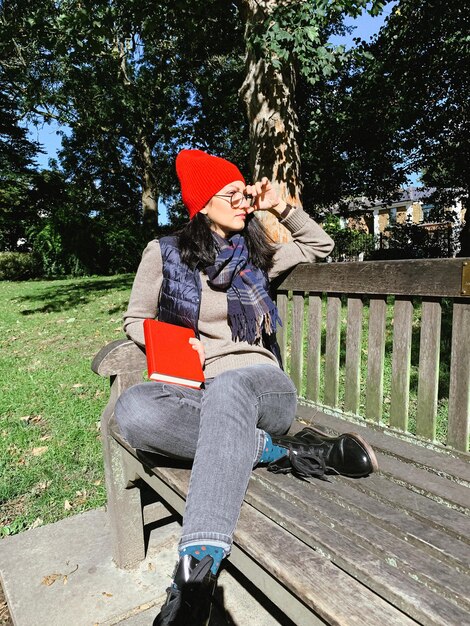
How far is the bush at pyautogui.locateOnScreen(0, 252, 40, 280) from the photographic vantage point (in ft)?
55.7

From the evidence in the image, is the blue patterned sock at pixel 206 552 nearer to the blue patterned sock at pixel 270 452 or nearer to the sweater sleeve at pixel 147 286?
the blue patterned sock at pixel 270 452

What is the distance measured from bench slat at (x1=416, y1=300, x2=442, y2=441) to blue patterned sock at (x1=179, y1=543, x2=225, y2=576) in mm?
923

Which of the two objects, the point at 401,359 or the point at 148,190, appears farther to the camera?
the point at 148,190

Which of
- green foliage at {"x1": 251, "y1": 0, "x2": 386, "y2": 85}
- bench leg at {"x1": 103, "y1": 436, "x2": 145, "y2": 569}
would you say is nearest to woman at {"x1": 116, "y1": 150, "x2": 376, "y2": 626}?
bench leg at {"x1": 103, "y1": 436, "x2": 145, "y2": 569}

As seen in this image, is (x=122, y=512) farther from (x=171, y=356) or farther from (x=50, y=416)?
(x=50, y=416)

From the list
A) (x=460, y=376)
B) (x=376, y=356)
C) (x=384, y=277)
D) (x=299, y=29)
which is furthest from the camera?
(x=299, y=29)

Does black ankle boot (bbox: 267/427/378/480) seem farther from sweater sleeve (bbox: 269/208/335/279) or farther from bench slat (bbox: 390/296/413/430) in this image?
sweater sleeve (bbox: 269/208/335/279)

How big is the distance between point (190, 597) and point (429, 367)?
1.13 m

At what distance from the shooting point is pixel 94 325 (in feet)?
24.6

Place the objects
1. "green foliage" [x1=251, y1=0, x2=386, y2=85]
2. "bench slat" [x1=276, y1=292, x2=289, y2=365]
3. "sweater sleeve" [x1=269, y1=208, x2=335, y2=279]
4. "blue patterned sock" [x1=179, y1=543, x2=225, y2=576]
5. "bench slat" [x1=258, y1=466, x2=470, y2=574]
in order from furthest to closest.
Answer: "green foliage" [x1=251, y1=0, x2=386, y2=85] → "bench slat" [x1=276, y1=292, x2=289, y2=365] → "sweater sleeve" [x1=269, y1=208, x2=335, y2=279] → "blue patterned sock" [x1=179, y1=543, x2=225, y2=576] → "bench slat" [x1=258, y1=466, x2=470, y2=574]

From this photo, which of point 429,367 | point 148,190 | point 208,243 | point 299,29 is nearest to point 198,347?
point 208,243

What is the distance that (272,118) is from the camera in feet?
18.8

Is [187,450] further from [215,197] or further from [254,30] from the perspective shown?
[254,30]

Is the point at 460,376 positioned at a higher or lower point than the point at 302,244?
lower
